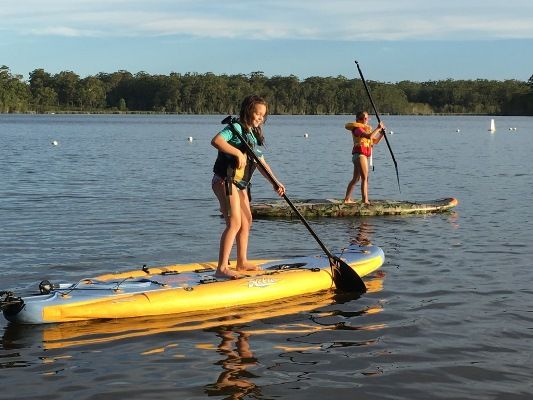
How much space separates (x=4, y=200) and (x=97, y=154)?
20.3 metres

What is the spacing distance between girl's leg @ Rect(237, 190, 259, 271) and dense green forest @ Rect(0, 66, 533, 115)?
153633 mm

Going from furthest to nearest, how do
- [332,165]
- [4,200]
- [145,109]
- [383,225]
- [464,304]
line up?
[145,109] → [332,165] → [4,200] → [383,225] → [464,304]

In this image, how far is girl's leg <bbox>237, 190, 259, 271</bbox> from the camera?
880 centimetres

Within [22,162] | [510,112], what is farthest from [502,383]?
[510,112]

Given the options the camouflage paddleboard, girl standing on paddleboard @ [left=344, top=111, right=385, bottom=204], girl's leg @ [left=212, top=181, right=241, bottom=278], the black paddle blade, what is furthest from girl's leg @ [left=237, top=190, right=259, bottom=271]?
girl standing on paddleboard @ [left=344, top=111, right=385, bottom=204]

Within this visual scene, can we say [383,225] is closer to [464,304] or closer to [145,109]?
[464,304]

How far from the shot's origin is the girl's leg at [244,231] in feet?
28.9

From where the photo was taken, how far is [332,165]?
1258 inches

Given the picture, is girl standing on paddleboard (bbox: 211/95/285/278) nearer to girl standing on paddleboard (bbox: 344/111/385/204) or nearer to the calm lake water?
the calm lake water

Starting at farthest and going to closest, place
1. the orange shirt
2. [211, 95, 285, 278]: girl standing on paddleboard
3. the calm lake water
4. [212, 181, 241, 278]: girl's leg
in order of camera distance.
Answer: the orange shirt → [212, 181, 241, 278]: girl's leg → [211, 95, 285, 278]: girl standing on paddleboard → the calm lake water

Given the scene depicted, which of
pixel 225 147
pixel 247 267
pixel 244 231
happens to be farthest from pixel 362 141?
pixel 225 147

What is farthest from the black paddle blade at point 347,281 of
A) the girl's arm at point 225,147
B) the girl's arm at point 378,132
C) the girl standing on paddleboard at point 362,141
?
the girl standing on paddleboard at point 362,141

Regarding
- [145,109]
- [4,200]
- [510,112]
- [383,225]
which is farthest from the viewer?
[145,109]

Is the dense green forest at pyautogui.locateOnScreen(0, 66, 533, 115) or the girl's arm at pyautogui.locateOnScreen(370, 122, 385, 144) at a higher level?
the dense green forest at pyautogui.locateOnScreen(0, 66, 533, 115)
